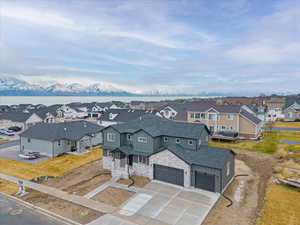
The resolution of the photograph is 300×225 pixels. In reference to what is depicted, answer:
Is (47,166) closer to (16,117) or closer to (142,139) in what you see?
(142,139)

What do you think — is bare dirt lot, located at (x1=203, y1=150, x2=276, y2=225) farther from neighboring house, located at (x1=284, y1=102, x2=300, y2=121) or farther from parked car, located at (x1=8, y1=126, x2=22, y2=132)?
parked car, located at (x1=8, y1=126, x2=22, y2=132)

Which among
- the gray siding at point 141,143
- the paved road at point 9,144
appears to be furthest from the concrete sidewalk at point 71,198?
the paved road at point 9,144

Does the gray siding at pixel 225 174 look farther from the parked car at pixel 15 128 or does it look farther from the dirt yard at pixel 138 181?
the parked car at pixel 15 128

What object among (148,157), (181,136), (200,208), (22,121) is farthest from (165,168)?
(22,121)

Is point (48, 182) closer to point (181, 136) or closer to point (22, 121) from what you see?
point (181, 136)

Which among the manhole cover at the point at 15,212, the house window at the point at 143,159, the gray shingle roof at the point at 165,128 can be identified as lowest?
the manhole cover at the point at 15,212
